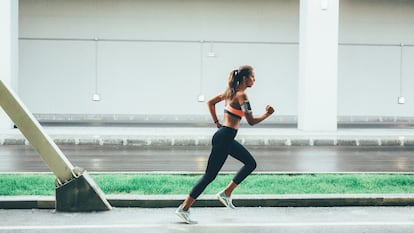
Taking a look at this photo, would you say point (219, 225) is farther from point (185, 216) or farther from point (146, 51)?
point (146, 51)

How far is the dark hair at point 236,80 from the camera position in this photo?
23.4ft

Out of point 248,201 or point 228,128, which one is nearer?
point 228,128

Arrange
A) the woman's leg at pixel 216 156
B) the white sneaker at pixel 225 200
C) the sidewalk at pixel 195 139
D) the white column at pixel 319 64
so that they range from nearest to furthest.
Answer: the woman's leg at pixel 216 156, the white sneaker at pixel 225 200, the sidewalk at pixel 195 139, the white column at pixel 319 64

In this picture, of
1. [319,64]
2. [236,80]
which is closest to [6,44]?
[319,64]

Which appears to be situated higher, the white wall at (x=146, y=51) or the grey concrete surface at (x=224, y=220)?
the white wall at (x=146, y=51)

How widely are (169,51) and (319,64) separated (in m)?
7.84

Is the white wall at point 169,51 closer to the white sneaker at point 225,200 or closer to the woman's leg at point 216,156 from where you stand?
the white sneaker at point 225,200

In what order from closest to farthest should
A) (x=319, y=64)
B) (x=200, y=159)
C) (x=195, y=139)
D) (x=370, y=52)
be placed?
→ (x=200, y=159) < (x=195, y=139) < (x=319, y=64) < (x=370, y=52)

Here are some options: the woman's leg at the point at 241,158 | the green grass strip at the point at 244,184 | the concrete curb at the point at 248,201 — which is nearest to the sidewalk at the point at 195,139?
the green grass strip at the point at 244,184

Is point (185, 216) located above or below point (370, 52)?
below

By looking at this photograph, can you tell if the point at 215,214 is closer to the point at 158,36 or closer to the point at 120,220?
the point at 120,220

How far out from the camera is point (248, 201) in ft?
26.5

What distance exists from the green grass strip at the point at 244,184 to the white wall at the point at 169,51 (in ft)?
53.5

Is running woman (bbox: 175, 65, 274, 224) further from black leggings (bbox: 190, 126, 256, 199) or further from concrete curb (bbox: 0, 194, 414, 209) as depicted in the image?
concrete curb (bbox: 0, 194, 414, 209)
